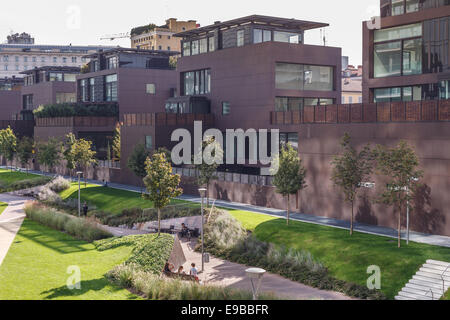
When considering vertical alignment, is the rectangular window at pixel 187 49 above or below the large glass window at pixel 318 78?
above

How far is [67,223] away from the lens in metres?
41.7

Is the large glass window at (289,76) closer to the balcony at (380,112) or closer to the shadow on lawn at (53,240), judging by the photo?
the balcony at (380,112)

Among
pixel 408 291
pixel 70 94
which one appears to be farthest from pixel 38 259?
pixel 70 94

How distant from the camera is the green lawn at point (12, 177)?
68588 millimetres

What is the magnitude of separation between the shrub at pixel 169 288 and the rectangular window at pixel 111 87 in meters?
53.6

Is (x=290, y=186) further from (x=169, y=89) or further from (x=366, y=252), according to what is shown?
(x=169, y=89)

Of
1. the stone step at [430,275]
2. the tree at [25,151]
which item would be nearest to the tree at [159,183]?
the stone step at [430,275]

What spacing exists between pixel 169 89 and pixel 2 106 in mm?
49445

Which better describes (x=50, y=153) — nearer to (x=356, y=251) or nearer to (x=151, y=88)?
(x=151, y=88)

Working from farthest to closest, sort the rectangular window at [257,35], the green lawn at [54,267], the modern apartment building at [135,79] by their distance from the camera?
the modern apartment building at [135,79], the rectangular window at [257,35], the green lawn at [54,267]

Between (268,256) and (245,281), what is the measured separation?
11.2ft

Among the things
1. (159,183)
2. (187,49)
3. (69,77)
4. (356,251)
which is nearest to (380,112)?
(356,251)

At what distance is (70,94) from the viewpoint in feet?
322

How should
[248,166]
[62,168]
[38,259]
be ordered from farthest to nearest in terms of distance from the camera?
[62,168], [248,166], [38,259]
